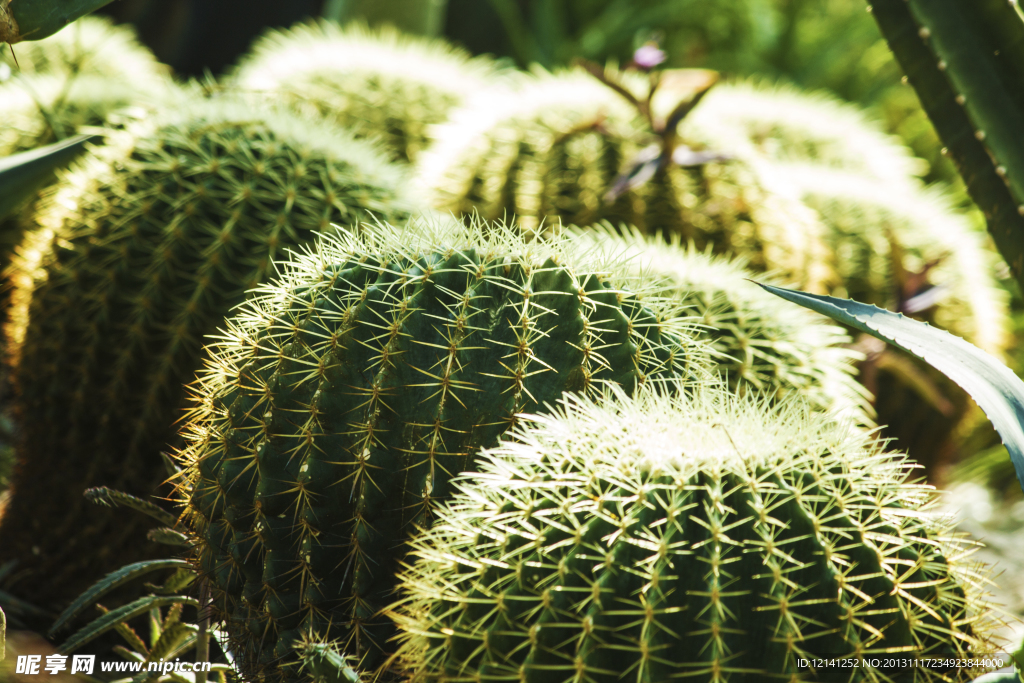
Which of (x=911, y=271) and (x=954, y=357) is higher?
(x=954, y=357)

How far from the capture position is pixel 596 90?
2.19m

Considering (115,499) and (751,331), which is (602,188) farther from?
(115,499)

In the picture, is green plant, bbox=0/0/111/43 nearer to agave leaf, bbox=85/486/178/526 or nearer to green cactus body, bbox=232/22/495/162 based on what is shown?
agave leaf, bbox=85/486/178/526

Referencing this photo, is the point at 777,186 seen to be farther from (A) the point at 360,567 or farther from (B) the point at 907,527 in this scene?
(A) the point at 360,567

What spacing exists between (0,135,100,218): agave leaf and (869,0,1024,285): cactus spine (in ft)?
4.18

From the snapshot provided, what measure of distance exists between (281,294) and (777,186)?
137 cm

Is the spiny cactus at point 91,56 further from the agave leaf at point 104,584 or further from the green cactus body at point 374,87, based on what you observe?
the agave leaf at point 104,584

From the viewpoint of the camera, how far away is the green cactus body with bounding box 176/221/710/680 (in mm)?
979

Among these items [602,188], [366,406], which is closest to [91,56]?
[602,188]

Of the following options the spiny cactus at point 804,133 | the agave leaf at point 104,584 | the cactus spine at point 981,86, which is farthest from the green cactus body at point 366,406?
the spiny cactus at point 804,133

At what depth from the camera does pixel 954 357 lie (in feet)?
3.13

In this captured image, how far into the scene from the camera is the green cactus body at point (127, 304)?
4.84 ft

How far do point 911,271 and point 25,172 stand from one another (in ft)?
6.95

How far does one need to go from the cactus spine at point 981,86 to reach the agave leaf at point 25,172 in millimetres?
1275
